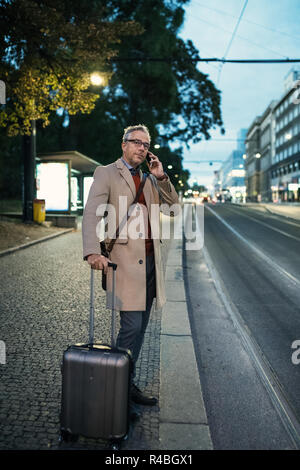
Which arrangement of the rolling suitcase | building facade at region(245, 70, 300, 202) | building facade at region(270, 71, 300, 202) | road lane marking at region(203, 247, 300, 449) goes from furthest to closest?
building facade at region(245, 70, 300, 202)
building facade at region(270, 71, 300, 202)
road lane marking at region(203, 247, 300, 449)
the rolling suitcase

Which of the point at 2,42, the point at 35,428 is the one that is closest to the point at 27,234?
the point at 2,42

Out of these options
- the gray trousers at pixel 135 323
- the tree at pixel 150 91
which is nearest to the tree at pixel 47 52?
the gray trousers at pixel 135 323

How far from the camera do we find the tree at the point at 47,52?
9438 millimetres

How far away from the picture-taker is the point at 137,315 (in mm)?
2994

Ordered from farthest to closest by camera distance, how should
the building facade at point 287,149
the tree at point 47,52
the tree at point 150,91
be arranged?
1. the building facade at point 287,149
2. the tree at point 150,91
3. the tree at point 47,52

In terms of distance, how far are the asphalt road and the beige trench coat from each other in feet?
Result: 3.24

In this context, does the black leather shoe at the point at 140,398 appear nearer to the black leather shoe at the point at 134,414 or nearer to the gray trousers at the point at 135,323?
the black leather shoe at the point at 134,414

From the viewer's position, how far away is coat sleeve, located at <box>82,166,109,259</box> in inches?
111

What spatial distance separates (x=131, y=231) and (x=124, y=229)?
5 centimetres

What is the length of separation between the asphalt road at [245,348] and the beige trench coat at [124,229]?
38.9 inches

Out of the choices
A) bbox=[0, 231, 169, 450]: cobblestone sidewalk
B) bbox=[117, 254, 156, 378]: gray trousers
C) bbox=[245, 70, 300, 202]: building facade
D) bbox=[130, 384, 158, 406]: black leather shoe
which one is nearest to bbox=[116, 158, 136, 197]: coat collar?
bbox=[117, 254, 156, 378]: gray trousers

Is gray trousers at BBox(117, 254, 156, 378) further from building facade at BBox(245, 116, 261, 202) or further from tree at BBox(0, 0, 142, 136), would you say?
building facade at BBox(245, 116, 261, 202)

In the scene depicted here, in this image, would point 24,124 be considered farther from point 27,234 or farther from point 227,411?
point 227,411

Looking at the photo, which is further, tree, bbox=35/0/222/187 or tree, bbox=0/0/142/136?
tree, bbox=35/0/222/187
